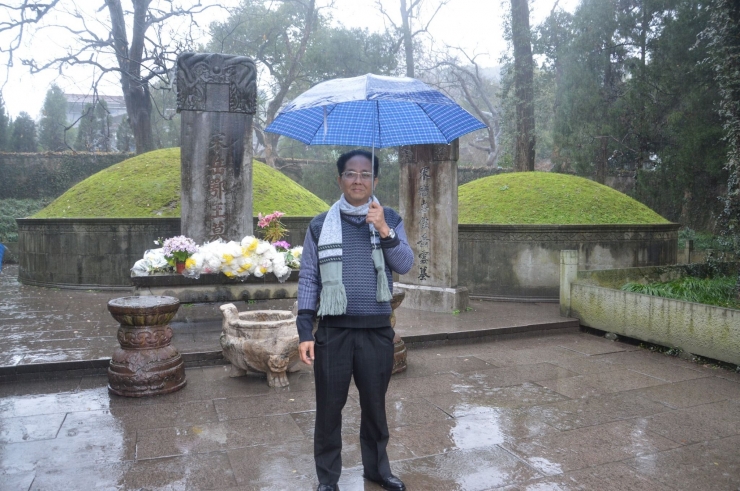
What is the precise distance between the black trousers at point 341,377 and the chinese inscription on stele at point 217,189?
558 centimetres

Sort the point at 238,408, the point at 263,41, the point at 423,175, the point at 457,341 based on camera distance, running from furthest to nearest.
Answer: the point at 263,41 → the point at 423,175 → the point at 457,341 → the point at 238,408

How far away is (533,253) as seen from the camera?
988 cm

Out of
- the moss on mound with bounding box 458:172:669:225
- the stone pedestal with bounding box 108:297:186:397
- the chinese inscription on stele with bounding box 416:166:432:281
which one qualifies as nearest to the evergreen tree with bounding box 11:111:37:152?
the moss on mound with bounding box 458:172:669:225

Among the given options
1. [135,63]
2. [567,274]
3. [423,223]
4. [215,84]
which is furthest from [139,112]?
[567,274]

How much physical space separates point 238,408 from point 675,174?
1382 cm

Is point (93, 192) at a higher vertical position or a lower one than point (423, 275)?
higher

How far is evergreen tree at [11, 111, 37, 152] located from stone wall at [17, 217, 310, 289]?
1707cm

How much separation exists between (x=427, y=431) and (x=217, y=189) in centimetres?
532

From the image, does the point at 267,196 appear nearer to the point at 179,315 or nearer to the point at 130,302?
the point at 179,315

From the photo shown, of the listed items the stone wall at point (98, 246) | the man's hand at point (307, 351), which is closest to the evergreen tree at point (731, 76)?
the man's hand at point (307, 351)

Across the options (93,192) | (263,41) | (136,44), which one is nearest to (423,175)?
(93,192)

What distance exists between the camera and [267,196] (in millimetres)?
12898

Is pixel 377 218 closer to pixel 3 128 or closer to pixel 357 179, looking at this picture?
pixel 357 179

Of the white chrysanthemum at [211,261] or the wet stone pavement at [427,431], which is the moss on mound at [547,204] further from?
the white chrysanthemum at [211,261]
